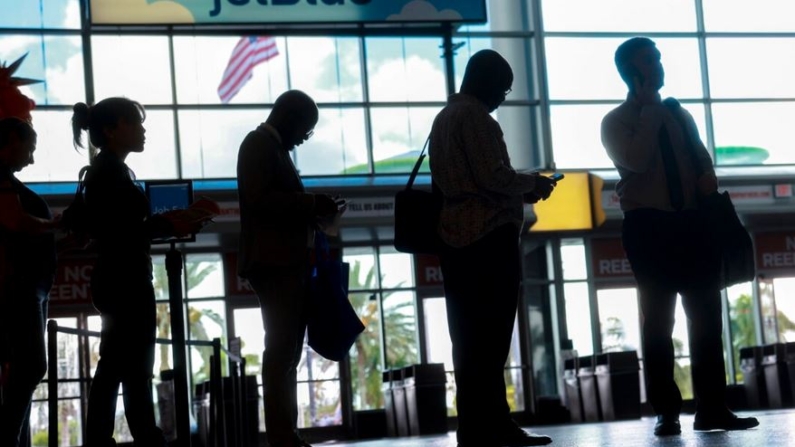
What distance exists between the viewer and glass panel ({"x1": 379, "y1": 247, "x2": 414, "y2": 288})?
21844mm

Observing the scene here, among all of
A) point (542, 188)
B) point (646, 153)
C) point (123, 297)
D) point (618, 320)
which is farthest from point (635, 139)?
point (618, 320)

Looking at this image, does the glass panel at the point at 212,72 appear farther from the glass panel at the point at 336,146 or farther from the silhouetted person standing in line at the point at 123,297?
the silhouetted person standing in line at the point at 123,297

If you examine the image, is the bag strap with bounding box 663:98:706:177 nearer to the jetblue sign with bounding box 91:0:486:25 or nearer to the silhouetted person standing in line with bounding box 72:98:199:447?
the silhouetted person standing in line with bounding box 72:98:199:447

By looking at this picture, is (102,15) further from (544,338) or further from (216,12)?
(544,338)

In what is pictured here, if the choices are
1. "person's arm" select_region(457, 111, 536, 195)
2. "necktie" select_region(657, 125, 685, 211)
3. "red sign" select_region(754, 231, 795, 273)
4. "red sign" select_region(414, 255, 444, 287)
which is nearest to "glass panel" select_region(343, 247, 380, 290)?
"red sign" select_region(414, 255, 444, 287)

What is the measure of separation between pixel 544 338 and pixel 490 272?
707 inches

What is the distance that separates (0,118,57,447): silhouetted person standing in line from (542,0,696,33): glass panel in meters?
19.0

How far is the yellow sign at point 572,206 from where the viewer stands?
2155 centimetres

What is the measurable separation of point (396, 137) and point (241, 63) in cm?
280

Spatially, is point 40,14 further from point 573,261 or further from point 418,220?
point 418,220

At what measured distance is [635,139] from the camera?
5512 millimetres

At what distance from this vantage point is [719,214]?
219 inches

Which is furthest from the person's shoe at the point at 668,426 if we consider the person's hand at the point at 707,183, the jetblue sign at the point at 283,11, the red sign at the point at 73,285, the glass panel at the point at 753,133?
the glass panel at the point at 753,133

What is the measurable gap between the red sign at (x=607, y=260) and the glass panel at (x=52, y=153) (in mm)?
8447
